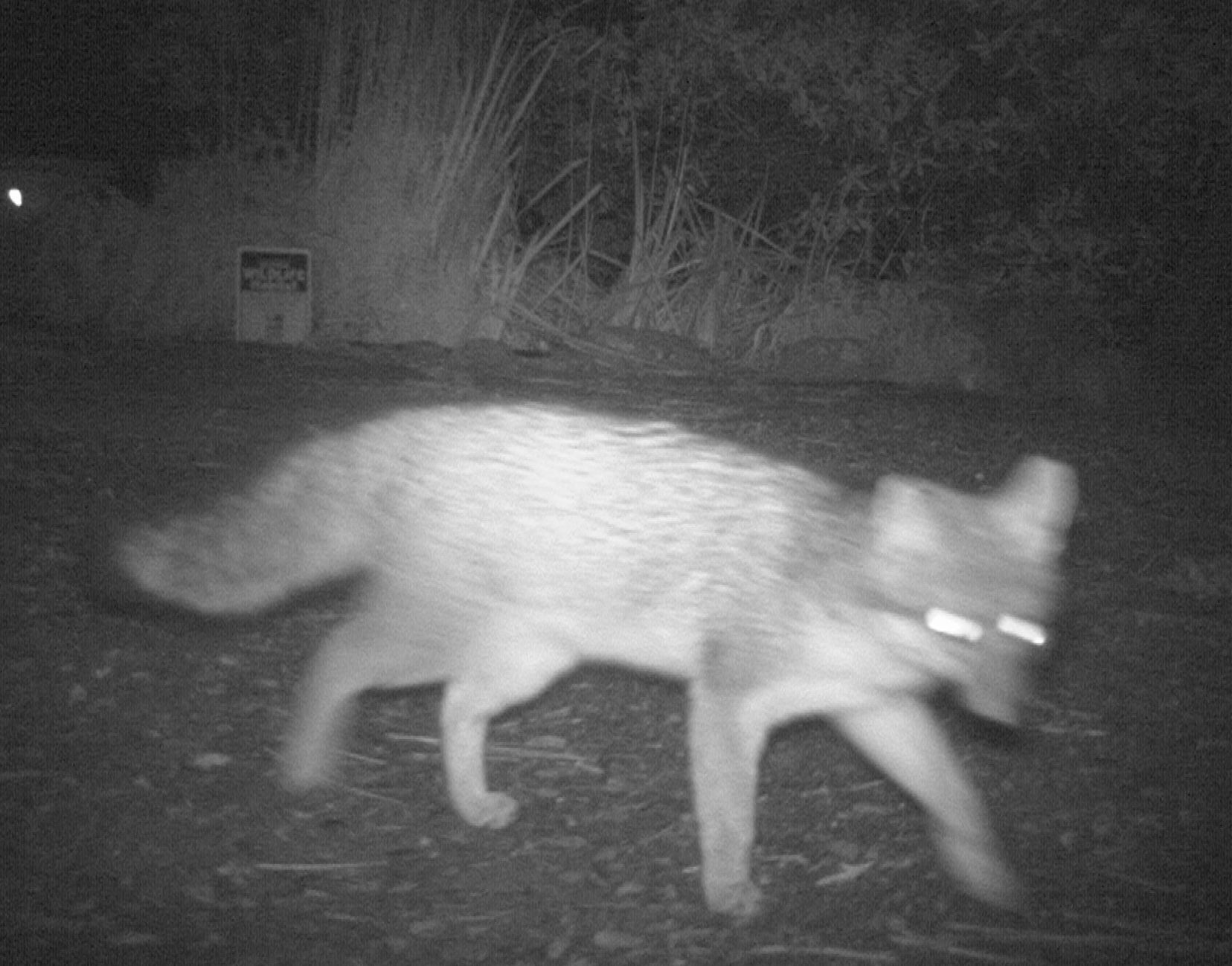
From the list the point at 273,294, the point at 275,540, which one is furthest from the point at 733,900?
the point at 273,294

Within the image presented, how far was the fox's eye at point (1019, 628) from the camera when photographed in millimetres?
3869

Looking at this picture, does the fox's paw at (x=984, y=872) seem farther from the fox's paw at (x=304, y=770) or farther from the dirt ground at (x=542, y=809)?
the fox's paw at (x=304, y=770)

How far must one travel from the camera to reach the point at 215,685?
17.5 feet

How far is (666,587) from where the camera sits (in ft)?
14.6

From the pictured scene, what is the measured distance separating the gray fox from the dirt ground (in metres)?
0.18

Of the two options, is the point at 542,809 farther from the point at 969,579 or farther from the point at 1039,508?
the point at 1039,508

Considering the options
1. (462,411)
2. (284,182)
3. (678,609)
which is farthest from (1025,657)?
(284,182)

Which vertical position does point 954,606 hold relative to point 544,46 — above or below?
below

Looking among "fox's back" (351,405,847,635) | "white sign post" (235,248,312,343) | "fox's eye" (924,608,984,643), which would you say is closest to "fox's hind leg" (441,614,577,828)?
"fox's back" (351,405,847,635)

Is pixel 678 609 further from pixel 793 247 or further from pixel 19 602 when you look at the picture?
pixel 793 247

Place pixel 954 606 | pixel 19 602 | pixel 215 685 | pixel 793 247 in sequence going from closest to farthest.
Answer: pixel 954 606 < pixel 215 685 < pixel 19 602 < pixel 793 247

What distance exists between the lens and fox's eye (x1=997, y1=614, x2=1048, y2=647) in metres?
3.87

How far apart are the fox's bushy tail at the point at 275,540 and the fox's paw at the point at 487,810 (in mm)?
757

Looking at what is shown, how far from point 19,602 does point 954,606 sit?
360 cm
